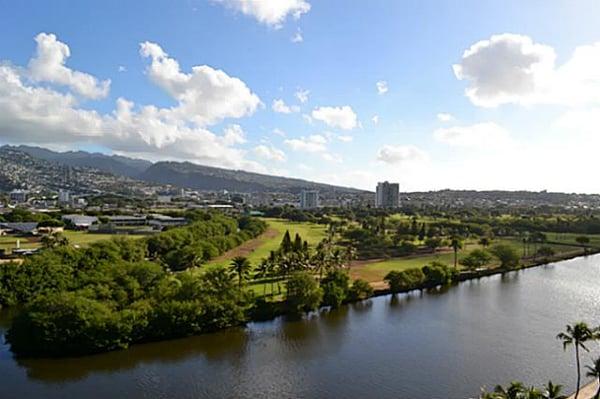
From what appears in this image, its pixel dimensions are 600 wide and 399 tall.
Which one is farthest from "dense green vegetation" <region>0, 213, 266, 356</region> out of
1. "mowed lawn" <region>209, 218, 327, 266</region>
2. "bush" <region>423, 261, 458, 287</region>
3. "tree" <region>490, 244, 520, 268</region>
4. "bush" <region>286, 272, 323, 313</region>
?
"tree" <region>490, 244, 520, 268</region>

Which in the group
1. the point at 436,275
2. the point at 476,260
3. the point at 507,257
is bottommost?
the point at 436,275

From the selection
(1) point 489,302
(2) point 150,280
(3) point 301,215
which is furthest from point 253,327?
(3) point 301,215

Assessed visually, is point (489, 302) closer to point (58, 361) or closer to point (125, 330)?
point (125, 330)

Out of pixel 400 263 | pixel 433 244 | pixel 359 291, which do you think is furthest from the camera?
pixel 433 244

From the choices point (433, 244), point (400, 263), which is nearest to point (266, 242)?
point (400, 263)

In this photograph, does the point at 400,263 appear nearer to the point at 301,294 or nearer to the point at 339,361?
the point at 301,294
